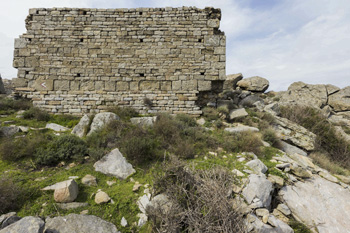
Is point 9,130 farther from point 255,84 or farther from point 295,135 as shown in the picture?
point 255,84

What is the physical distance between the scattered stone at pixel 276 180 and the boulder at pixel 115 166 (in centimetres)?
310

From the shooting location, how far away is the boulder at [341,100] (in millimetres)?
12258

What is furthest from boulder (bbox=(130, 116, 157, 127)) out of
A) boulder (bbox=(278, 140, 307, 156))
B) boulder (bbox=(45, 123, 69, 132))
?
boulder (bbox=(278, 140, 307, 156))

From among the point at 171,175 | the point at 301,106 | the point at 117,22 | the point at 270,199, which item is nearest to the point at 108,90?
the point at 117,22

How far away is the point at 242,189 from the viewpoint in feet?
11.4

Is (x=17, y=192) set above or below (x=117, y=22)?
below

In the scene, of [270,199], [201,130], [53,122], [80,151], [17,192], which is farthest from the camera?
[53,122]

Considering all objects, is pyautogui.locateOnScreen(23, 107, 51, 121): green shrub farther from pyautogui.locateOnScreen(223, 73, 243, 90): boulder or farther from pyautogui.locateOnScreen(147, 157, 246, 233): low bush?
pyautogui.locateOnScreen(223, 73, 243, 90): boulder

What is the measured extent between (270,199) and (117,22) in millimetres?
8121

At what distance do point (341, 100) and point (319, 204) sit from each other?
1272 centimetres

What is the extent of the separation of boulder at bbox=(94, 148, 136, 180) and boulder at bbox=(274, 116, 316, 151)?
559 cm

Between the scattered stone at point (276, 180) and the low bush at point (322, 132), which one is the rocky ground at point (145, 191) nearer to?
the scattered stone at point (276, 180)

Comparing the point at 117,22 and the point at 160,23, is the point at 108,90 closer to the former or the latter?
the point at 117,22

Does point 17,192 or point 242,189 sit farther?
point 242,189
